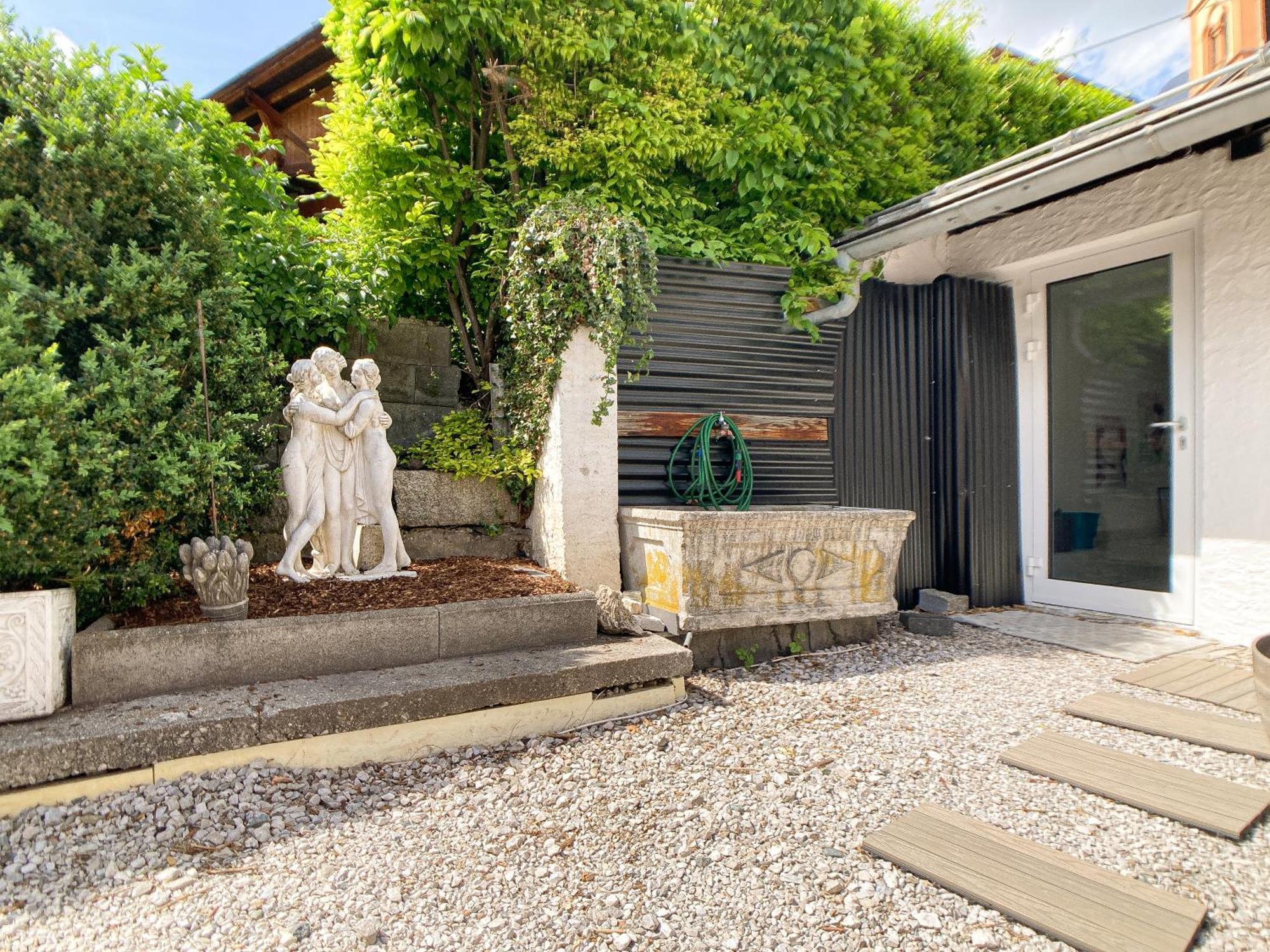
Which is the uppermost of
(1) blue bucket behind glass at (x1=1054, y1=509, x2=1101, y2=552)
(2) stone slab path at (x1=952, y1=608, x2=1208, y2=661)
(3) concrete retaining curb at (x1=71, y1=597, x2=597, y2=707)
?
(1) blue bucket behind glass at (x1=1054, y1=509, x2=1101, y2=552)

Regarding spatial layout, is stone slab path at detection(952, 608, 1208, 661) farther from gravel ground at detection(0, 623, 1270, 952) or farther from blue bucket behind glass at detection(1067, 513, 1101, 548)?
gravel ground at detection(0, 623, 1270, 952)

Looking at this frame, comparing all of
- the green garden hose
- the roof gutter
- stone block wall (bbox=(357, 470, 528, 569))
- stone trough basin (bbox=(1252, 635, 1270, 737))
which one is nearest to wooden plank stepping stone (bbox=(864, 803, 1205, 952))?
stone trough basin (bbox=(1252, 635, 1270, 737))

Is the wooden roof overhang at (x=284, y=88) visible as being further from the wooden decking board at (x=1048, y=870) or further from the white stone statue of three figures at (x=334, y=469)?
the wooden decking board at (x=1048, y=870)

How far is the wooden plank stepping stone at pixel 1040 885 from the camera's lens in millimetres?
1595

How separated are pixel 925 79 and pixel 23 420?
21.6 feet

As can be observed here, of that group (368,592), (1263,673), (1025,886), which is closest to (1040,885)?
(1025,886)

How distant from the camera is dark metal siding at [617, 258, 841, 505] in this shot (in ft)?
14.0

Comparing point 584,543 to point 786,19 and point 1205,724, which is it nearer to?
point 1205,724

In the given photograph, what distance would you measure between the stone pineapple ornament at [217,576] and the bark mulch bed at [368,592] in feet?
0.31

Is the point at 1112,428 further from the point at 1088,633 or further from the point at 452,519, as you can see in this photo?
the point at 452,519

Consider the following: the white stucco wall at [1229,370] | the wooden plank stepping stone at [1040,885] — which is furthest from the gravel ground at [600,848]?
the white stucco wall at [1229,370]

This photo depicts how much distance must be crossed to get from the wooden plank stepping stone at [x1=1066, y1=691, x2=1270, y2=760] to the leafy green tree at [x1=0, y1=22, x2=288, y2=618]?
12.7 ft

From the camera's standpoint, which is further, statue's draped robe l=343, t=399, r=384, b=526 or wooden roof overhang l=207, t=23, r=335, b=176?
wooden roof overhang l=207, t=23, r=335, b=176

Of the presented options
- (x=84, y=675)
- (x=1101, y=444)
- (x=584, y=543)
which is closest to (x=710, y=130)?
(x=584, y=543)
